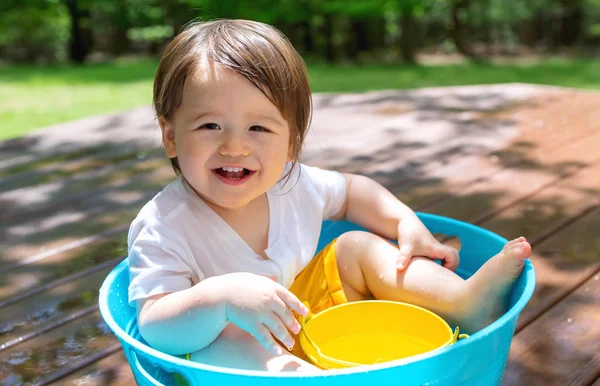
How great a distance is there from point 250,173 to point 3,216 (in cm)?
135

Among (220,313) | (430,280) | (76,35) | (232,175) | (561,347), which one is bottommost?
(76,35)

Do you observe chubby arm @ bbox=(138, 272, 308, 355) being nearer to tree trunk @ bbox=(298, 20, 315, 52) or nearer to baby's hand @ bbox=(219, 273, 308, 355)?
baby's hand @ bbox=(219, 273, 308, 355)

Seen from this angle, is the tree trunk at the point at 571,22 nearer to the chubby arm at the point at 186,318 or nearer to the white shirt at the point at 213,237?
the white shirt at the point at 213,237

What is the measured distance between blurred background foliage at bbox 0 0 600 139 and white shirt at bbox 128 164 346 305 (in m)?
5.84

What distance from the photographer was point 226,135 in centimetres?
128

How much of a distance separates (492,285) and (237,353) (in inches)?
18.9

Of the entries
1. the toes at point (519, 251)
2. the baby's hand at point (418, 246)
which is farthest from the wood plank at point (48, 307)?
the toes at point (519, 251)

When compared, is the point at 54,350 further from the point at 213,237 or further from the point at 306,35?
the point at 306,35

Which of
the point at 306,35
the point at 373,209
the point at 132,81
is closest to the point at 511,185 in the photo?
the point at 373,209

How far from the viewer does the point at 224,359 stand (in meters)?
1.19

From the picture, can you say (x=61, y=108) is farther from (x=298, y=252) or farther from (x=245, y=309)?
(x=245, y=309)

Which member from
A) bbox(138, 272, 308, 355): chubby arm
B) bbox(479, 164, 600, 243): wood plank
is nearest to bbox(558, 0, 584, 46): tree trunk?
bbox(479, 164, 600, 243): wood plank

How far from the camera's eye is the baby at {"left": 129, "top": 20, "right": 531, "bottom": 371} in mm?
1136

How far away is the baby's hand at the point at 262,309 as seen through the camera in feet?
3.44
